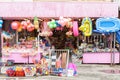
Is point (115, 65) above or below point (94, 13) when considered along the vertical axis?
below

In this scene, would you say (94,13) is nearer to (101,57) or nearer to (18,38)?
(101,57)

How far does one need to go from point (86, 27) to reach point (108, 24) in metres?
1.23

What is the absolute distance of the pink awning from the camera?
20438mm

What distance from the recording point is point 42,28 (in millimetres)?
20172

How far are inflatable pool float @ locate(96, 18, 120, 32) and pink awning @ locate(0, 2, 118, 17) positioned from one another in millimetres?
742

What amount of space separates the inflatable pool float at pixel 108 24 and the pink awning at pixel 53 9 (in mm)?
742

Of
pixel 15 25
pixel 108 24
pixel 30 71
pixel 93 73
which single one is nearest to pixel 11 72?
pixel 30 71

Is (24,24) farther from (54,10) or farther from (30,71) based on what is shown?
(30,71)

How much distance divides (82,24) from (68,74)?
156 inches

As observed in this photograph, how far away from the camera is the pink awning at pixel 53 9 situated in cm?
2044

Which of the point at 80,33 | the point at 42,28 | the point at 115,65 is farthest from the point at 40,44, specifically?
the point at 115,65

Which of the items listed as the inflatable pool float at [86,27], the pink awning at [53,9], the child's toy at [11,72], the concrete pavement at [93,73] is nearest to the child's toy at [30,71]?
the concrete pavement at [93,73]

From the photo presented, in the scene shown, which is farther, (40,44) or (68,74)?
(40,44)

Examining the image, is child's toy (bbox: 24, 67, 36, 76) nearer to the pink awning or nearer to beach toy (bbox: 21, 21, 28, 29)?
beach toy (bbox: 21, 21, 28, 29)
